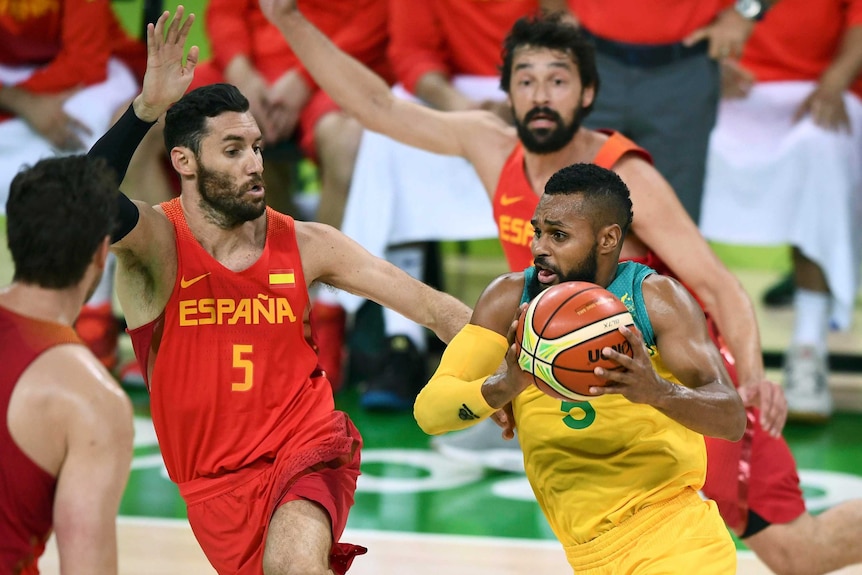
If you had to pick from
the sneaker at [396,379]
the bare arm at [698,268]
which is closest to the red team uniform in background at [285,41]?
the sneaker at [396,379]

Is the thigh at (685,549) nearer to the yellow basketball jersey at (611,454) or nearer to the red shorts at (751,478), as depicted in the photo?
the yellow basketball jersey at (611,454)

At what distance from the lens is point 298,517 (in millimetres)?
3926

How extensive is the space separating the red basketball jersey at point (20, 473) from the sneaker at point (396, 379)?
15.0 ft

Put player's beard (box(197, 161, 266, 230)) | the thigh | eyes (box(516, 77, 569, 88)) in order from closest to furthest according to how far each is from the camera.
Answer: the thigh, player's beard (box(197, 161, 266, 230)), eyes (box(516, 77, 569, 88))

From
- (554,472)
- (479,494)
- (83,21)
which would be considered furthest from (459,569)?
(83,21)

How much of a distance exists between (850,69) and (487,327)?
449cm

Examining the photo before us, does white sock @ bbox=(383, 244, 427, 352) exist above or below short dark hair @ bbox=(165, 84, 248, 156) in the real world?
below

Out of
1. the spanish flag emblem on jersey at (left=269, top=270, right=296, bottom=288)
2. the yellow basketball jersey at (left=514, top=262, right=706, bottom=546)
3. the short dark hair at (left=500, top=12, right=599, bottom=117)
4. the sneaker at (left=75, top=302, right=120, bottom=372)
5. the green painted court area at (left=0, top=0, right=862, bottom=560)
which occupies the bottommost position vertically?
the green painted court area at (left=0, top=0, right=862, bottom=560)

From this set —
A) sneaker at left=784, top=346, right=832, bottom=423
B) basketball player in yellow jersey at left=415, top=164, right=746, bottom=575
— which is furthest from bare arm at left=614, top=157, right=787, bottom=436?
sneaker at left=784, top=346, right=832, bottom=423

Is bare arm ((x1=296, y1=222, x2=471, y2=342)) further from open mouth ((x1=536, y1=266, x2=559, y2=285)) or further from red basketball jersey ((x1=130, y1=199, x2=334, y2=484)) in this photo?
open mouth ((x1=536, y1=266, x2=559, y2=285))

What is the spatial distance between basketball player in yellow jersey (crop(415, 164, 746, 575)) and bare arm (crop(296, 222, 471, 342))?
1.76ft

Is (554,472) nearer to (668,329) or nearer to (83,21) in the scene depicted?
(668,329)

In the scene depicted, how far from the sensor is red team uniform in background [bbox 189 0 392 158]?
25.8 feet

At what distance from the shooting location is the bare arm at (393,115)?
17.4 feet
